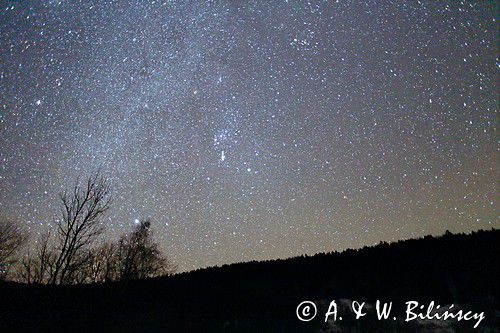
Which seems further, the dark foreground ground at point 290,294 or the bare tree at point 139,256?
the bare tree at point 139,256

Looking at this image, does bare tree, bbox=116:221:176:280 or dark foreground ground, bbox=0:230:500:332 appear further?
bare tree, bbox=116:221:176:280

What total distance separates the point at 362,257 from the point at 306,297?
1.42 meters

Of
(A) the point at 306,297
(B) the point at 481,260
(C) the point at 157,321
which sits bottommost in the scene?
(C) the point at 157,321

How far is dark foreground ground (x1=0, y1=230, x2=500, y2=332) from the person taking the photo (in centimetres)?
523

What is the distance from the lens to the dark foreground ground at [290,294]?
→ 17.2 ft

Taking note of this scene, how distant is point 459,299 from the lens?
5176mm

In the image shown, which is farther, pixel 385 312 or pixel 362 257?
pixel 362 257

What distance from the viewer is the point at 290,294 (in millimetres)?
7078

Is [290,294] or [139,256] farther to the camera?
[139,256]

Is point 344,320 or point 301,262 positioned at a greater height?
point 301,262

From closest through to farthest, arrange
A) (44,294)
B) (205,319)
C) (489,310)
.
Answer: (489,310), (205,319), (44,294)

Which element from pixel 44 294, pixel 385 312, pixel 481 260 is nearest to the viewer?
pixel 481 260

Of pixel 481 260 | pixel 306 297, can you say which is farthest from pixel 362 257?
pixel 481 260

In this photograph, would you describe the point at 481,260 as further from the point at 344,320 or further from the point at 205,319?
the point at 205,319
